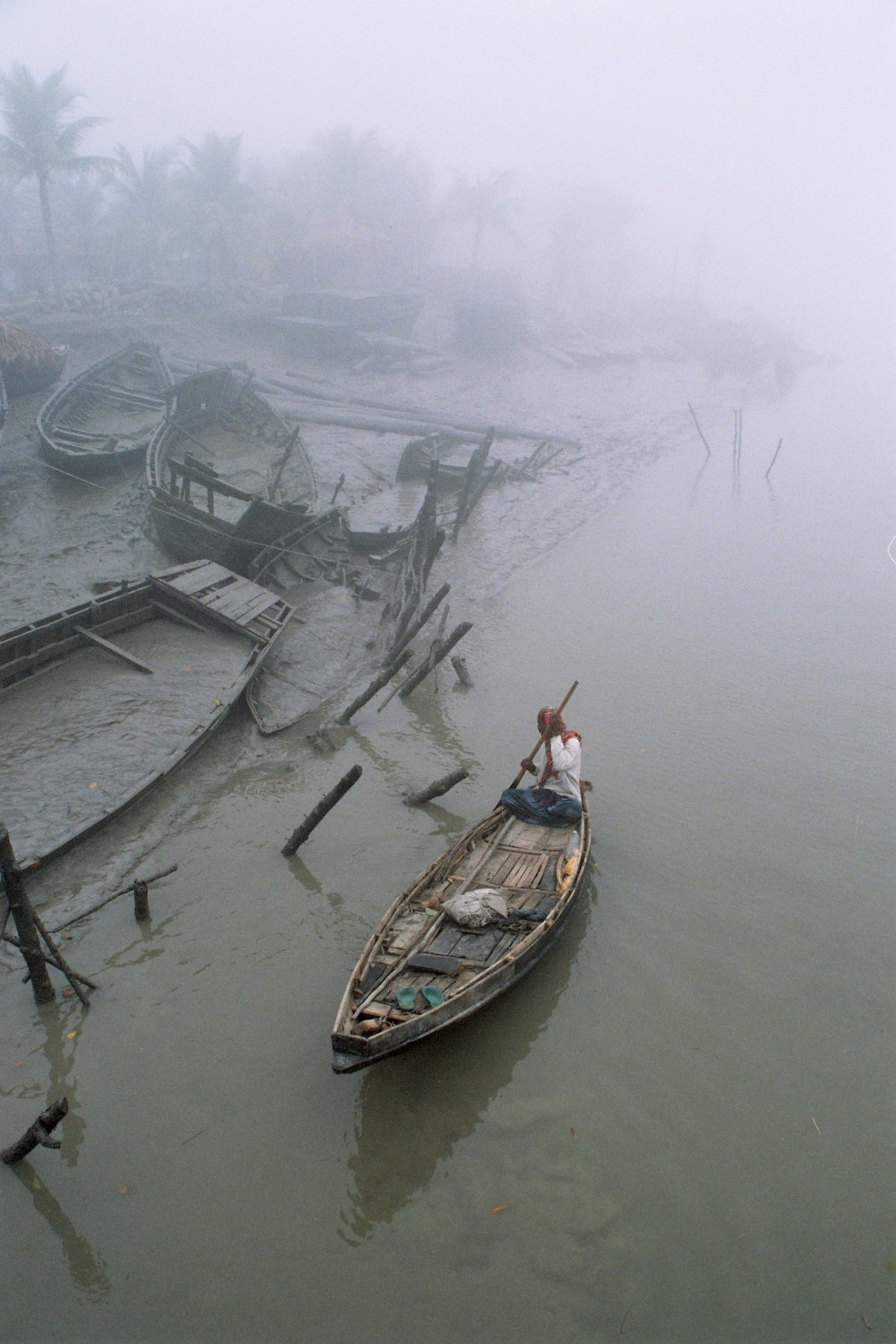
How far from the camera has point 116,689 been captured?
10.7 meters

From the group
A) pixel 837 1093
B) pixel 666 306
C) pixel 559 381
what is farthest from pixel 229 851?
pixel 666 306

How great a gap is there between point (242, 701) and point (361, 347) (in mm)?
30015

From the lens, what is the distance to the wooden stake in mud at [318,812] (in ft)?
28.1

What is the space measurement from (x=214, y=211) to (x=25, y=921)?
44.2 m

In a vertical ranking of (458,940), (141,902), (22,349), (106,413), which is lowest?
(141,902)

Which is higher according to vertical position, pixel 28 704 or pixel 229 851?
pixel 28 704

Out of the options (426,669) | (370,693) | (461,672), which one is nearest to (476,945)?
(370,693)

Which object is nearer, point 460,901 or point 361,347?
point 460,901

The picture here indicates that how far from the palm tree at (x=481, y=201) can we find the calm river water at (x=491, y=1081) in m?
53.2

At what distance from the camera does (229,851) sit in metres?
9.27

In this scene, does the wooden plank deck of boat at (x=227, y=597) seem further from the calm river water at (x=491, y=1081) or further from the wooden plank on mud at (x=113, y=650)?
the calm river water at (x=491, y=1081)

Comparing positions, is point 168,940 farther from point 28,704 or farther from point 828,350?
point 828,350

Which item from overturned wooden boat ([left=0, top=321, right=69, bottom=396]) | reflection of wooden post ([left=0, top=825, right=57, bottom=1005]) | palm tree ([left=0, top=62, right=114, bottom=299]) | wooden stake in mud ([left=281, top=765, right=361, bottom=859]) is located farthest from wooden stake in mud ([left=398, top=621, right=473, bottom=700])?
palm tree ([left=0, top=62, right=114, bottom=299])

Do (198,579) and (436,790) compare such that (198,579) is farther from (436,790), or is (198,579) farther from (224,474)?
(224,474)
